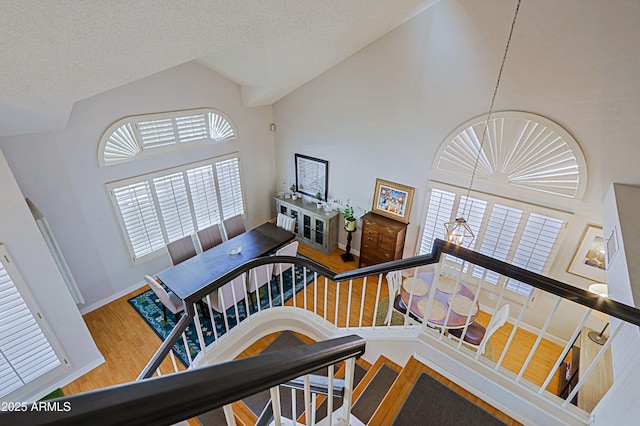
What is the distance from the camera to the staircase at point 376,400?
183 centimetres

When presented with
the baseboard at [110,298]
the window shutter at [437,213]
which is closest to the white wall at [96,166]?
the baseboard at [110,298]

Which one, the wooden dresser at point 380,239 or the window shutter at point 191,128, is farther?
the wooden dresser at point 380,239

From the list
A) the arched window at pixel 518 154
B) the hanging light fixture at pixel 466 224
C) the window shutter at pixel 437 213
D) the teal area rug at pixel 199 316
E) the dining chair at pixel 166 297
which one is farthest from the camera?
the window shutter at pixel 437 213

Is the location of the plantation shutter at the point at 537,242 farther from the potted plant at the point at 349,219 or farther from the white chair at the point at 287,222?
the white chair at the point at 287,222

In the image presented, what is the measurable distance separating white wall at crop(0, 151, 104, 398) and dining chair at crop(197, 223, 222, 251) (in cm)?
Result: 195

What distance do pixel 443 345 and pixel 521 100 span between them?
10.4 ft

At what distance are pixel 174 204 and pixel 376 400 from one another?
433 cm

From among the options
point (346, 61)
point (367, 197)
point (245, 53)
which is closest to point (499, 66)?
point (346, 61)

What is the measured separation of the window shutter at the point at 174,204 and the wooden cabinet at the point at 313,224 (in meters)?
1.93

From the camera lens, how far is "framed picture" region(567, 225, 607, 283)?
3594mm

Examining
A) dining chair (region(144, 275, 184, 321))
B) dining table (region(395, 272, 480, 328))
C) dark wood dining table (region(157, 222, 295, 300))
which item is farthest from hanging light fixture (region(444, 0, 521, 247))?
dining chair (region(144, 275, 184, 321))

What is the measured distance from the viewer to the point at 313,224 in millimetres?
6020

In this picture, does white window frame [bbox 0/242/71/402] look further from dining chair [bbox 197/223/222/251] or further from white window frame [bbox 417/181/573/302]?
white window frame [bbox 417/181/573/302]

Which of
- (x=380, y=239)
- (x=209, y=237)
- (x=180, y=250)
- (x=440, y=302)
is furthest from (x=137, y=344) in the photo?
(x=440, y=302)
